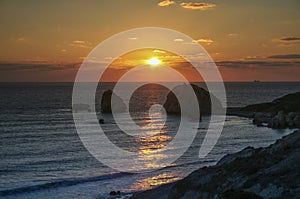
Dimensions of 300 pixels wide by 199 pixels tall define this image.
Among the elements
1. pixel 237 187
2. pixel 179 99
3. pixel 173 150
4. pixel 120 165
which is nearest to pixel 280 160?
pixel 237 187

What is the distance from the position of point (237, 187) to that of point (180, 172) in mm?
20810

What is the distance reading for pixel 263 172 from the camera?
2012cm

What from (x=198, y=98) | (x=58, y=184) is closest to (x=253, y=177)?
(x=58, y=184)

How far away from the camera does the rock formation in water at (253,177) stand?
17953 millimetres

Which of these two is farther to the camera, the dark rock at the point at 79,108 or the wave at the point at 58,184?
the dark rock at the point at 79,108

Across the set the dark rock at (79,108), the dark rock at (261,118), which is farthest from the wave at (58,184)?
the dark rock at (79,108)

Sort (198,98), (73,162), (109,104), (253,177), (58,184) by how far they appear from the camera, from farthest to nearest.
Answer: (109,104)
(198,98)
(73,162)
(58,184)
(253,177)

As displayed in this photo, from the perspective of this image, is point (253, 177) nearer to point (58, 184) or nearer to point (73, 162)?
point (58, 184)

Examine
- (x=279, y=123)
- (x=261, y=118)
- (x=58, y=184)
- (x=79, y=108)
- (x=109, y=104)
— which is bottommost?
(x=58, y=184)

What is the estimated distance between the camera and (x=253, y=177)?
19.8 meters

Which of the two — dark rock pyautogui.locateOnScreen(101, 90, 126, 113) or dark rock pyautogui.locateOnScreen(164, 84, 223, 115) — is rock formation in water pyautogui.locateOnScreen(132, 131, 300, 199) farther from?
dark rock pyautogui.locateOnScreen(101, 90, 126, 113)

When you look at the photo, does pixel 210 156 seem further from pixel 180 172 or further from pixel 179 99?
pixel 179 99

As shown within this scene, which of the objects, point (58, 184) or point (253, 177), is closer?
point (253, 177)

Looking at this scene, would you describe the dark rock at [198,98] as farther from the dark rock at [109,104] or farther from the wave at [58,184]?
the wave at [58,184]
